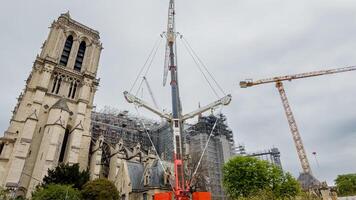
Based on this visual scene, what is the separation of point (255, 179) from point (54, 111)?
3499 centimetres

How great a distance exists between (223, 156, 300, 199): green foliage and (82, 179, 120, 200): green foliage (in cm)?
1728

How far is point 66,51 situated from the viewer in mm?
51062

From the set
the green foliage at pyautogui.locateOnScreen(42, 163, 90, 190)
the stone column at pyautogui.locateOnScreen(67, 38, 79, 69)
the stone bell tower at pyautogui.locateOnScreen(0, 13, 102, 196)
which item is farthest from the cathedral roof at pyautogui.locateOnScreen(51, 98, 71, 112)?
the green foliage at pyautogui.locateOnScreen(42, 163, 90, 190)

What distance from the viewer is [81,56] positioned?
174ft

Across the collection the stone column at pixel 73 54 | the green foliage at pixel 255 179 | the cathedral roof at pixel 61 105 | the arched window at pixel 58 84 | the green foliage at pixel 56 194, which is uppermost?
the stone column at pixel 73 54

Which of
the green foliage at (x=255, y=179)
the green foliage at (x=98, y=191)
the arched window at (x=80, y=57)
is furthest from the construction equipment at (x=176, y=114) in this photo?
the arched window at (x=80, y=57)

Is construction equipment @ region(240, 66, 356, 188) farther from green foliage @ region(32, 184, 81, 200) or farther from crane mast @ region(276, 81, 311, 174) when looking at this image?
green foliage @ region(32, 184, 81, 200)

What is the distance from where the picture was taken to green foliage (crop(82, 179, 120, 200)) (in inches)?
1118

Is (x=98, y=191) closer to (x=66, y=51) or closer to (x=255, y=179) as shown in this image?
(x=255, y=179)

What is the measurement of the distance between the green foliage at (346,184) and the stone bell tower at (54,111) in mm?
68428

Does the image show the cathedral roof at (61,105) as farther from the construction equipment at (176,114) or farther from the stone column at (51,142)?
the construction equipment at (176,114)

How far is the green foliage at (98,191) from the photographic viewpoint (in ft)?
93.2

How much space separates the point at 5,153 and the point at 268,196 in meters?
38.5

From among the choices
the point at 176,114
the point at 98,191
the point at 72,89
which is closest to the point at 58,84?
the point at 72,89
